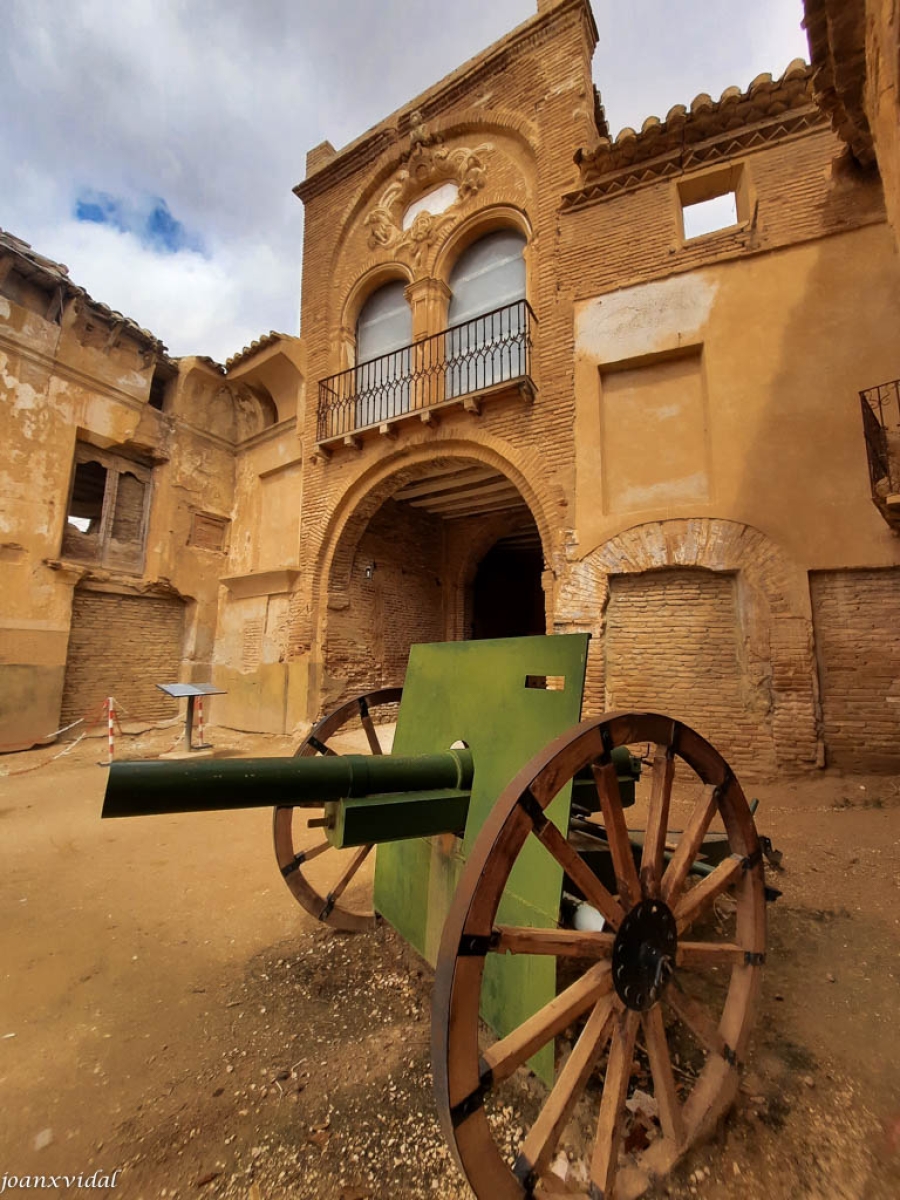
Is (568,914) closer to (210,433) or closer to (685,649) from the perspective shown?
(685,649)

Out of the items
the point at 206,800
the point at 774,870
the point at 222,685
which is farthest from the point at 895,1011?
the point at 222,685

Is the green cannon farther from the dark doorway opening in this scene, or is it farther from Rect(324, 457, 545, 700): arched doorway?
the dark doorway opening

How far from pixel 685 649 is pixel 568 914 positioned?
192 inches

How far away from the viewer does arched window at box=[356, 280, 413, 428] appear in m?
9.42

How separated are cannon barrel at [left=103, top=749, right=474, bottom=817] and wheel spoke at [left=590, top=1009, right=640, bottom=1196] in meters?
0.89

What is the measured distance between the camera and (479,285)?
29.3 ft

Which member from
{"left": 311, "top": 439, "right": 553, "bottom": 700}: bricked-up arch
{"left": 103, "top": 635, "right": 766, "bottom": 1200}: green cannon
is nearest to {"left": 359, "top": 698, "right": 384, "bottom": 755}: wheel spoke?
{"left": 103, "top": 635, "right": 766, "bottom": 1200}: green cannon

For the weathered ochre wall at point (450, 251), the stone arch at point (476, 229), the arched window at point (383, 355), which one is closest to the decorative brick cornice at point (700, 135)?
the weathered ochre wall at point (450, 251)

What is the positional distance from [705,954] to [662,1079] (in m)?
0.40

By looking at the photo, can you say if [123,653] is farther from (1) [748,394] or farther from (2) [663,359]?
(1) [748,394]

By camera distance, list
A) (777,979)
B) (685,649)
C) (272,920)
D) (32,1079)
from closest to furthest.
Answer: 1. (32,1079)
2. (777,979)
3. (272,920)
4. (685,649)

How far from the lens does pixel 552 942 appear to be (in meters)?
1.42

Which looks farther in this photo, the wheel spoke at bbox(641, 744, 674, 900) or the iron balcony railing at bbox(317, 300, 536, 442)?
the iron balcony railing at bbox(317, 300, 536, 442)

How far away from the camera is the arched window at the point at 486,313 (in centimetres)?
825
